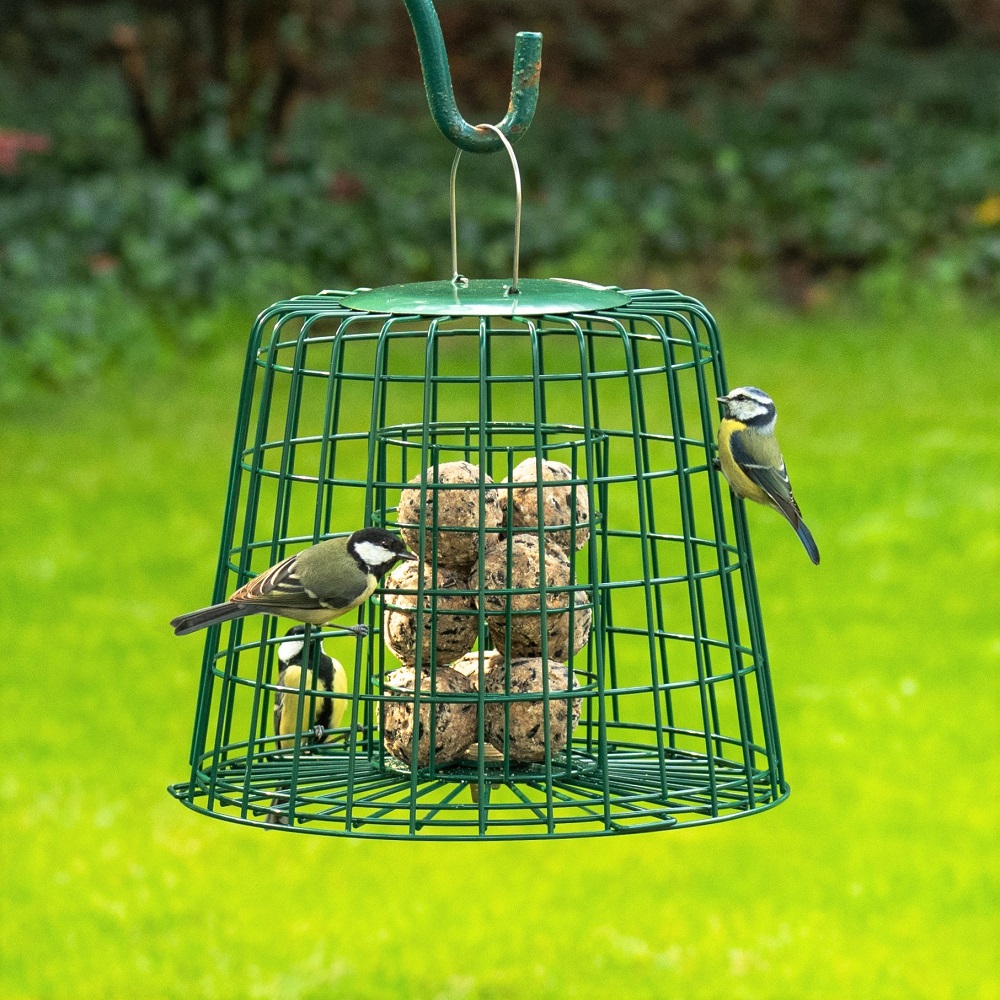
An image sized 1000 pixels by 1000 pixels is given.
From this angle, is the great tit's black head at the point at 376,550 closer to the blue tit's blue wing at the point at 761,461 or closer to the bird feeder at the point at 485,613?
the bird feeder at the point at 485,613

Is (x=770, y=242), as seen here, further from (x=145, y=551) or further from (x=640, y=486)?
(x=640, y=486)

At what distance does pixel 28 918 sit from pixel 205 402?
7458mm

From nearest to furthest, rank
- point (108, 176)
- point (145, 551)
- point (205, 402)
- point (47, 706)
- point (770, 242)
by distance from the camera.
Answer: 1. point (47, 706)
2. point (145, 551)
3. point (205, 402)
4. point (108, 176)
5. point (770, 242)

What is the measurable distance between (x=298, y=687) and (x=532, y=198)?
47.3ft


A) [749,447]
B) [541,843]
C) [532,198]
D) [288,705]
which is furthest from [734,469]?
[532,198]

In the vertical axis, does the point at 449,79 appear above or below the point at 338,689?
above

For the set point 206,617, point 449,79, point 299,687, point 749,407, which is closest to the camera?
point 449,79

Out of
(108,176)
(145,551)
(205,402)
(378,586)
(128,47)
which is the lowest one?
(378,586)

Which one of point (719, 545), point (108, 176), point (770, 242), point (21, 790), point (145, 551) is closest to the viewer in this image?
point (719, 545)

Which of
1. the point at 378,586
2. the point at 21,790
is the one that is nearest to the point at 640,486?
the point at 378,586

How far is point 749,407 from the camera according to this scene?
13.3 ft

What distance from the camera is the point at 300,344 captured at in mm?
3621

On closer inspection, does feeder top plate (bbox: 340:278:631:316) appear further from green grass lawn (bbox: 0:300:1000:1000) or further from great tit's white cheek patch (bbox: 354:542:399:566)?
green grass lawn (bbox: 0:300:1000:1000)

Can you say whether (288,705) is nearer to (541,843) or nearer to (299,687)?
(299,687)
